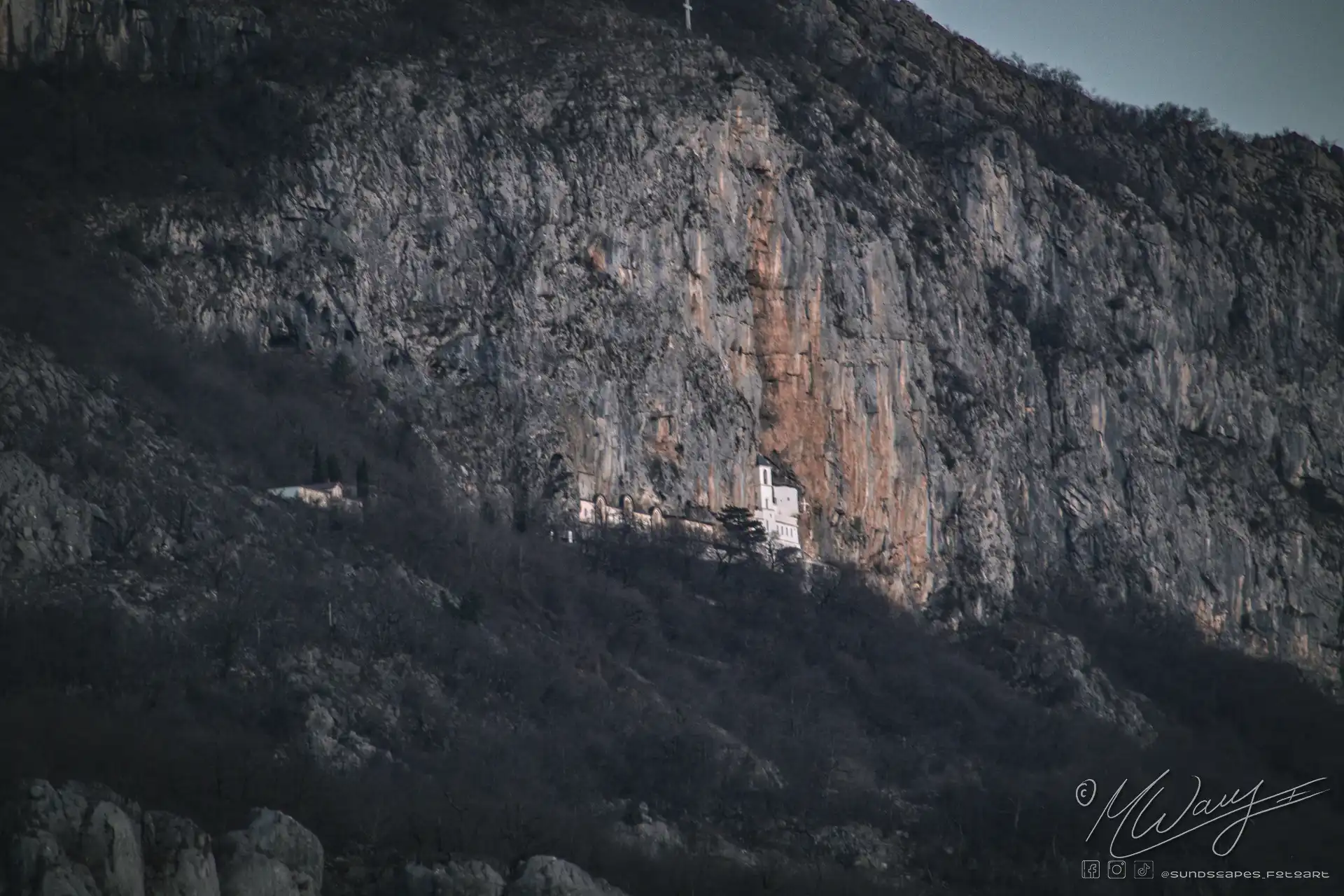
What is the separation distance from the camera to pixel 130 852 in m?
63.1

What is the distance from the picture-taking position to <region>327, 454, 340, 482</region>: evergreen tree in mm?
97688

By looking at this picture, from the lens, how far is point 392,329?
105 m

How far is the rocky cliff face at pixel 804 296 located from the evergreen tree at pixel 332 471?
18.7 feet

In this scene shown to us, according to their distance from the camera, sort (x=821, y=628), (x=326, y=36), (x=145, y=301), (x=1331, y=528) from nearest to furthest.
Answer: (x=145, y=301), (x=821, y=628), (x=326, y=36), (x=1331, y=528)

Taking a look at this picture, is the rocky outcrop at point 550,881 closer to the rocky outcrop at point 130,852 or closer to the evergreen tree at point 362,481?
the rocky outcrop at point 130,852

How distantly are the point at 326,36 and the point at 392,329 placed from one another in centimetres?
1904

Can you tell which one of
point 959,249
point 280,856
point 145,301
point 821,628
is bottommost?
point 280,856

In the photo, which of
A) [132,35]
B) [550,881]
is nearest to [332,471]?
[132,35]

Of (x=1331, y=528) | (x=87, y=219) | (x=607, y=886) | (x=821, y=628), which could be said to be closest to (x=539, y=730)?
(x=607, y=886)

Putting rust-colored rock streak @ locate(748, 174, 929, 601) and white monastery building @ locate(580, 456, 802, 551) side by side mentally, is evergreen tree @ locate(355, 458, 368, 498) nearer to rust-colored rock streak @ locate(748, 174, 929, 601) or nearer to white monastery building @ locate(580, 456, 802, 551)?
white monastery building @ locate(580, 456, 802, 551)

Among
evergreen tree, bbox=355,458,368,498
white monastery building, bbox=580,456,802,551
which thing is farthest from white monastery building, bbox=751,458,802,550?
evergreen tree, bbox=355,458,368,498

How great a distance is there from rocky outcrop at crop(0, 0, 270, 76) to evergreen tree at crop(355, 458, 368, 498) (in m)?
25.4

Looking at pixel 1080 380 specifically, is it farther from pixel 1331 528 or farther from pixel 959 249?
pixel 1331 528

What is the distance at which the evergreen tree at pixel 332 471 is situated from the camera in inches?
3846
